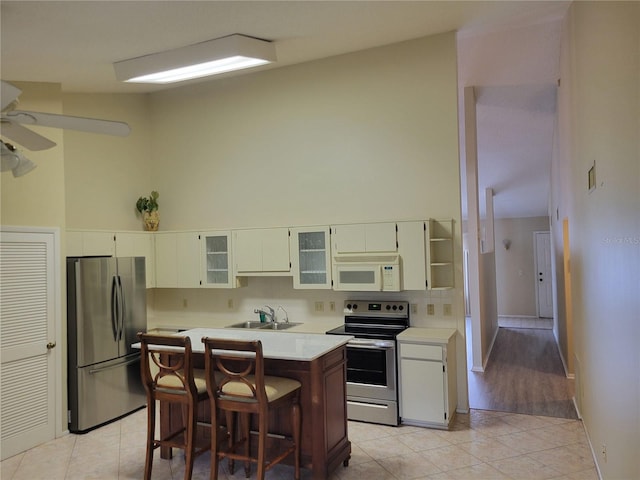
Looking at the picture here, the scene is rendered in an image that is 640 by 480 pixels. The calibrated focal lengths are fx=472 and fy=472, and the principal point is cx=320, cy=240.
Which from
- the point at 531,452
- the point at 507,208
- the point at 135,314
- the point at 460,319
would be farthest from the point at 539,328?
the point at 135,314

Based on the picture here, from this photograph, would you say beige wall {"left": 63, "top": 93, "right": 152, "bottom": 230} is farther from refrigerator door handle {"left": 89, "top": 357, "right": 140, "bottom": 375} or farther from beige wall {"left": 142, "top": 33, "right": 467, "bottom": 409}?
refrigerator door handle {"left": 89, "top": 357, "right": 140, "bottom": 375}

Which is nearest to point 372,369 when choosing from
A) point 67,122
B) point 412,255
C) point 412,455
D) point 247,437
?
point 412,455

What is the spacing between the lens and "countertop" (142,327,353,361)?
3.07 m

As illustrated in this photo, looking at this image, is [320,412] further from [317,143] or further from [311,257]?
[317,143]

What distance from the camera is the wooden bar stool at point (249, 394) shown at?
2.89 m

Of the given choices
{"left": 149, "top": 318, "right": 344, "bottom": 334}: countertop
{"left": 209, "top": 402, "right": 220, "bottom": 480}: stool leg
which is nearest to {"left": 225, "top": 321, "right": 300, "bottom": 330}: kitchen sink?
{"left": 149, "top": 318, "right": 344, "bottom": 334}: countertop

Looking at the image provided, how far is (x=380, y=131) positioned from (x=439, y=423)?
2847mm

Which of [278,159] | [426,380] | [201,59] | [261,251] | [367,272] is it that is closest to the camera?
[201,59]

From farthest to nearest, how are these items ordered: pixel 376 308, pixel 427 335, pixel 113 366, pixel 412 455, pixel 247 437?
pixel 376 308
pixel 113 366
pixel 427 335
pixel 412 455
pixel 247 437

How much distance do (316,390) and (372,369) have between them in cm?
127

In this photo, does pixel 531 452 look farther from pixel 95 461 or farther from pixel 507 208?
pixel 507 208

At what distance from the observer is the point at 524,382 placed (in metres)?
5.62

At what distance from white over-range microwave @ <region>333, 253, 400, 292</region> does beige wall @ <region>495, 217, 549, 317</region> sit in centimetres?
803

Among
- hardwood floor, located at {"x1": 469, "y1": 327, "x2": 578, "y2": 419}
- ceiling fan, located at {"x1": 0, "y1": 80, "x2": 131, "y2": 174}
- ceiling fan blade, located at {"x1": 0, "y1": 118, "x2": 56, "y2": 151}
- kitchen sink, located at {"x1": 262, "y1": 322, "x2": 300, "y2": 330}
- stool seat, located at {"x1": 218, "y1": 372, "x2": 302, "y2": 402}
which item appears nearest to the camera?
ceiling fan, located at {"x1": 0, "y1": 80, "x2": 131, "y2": 174}
